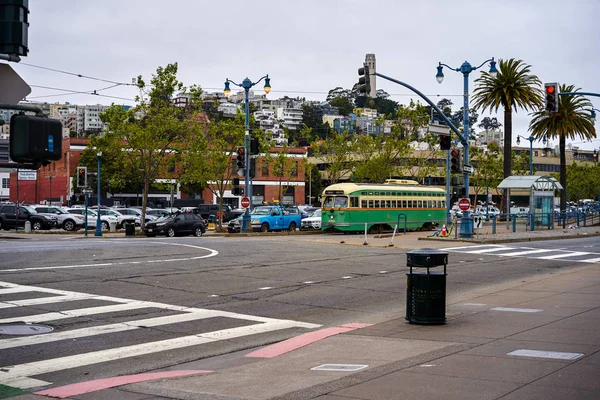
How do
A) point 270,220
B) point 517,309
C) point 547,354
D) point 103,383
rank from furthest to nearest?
point 270,220, point 517,309, point 547,354, point 103,383

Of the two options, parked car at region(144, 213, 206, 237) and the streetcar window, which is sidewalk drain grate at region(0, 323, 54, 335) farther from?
the streetcar window

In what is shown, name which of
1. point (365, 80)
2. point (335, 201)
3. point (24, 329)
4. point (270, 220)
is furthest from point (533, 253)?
point (24, 329)

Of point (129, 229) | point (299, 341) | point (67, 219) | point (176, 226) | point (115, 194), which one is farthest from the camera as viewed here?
→ point (115, 194)

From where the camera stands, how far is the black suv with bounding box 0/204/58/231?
169 ft

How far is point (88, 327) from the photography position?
12.4 meters

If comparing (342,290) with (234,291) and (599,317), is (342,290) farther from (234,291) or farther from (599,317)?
(599,317)

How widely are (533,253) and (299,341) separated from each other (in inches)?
821

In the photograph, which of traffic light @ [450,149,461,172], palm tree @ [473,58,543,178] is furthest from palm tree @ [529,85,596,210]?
traffic light @ [450,149,461,172]

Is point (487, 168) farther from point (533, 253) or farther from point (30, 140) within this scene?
point (30, 140)

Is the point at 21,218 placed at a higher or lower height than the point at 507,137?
lower

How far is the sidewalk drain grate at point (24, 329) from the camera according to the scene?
11.8 meters

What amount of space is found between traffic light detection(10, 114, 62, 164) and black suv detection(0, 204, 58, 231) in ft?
158

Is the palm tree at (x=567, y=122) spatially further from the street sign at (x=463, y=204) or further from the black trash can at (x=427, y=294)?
the black trash can at (x=427, y=294)

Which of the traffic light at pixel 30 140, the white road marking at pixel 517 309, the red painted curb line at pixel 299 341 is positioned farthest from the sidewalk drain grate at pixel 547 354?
the traffic light at pixel 30 140
